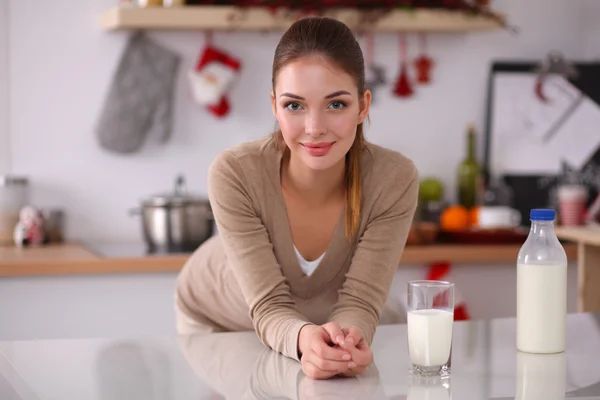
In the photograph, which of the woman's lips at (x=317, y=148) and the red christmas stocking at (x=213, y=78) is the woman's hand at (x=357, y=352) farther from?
the red christmas stocking at (x=213, y=78)

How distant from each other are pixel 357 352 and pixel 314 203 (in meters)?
0.44

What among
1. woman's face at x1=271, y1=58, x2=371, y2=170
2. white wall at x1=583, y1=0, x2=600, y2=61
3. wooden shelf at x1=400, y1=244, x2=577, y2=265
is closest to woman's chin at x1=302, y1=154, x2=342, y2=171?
woman's face at x1=271, y1=58, x2=371, y2=170

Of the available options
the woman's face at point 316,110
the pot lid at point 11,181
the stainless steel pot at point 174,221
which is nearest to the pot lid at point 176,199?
the stainless steel pot at point 174,221

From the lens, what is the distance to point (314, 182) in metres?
1.66

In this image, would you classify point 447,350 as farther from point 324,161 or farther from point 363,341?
point 324,161

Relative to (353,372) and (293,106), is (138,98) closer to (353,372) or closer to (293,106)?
(293,106)

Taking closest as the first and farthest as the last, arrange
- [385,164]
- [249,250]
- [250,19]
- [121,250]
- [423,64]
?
[249,250], [385,164], [121,250], [250,19], [423,64]

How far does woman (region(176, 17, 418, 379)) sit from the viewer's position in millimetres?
1451

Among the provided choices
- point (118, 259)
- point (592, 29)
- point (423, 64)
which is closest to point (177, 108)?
point (118, 259)

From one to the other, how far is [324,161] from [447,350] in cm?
37

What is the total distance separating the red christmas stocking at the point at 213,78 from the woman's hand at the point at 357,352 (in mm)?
2186

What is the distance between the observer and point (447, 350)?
4.22ft

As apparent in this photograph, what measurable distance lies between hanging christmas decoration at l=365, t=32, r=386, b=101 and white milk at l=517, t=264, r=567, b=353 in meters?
2.28

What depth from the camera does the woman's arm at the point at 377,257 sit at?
5.08ft
